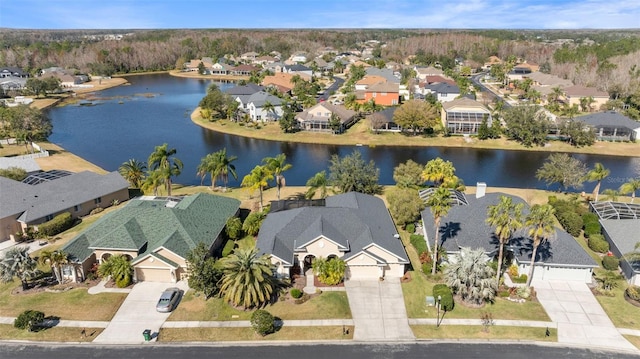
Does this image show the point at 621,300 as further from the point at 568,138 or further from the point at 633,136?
the point at 633,136

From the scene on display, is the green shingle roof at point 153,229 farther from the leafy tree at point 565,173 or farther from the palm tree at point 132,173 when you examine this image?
the leafy tree at point 565,173

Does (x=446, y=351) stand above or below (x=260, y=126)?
below

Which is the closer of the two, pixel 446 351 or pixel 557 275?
pixel 446 351

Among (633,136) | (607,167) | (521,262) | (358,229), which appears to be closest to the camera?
(521,262)

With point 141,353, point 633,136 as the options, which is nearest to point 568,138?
point 633,136

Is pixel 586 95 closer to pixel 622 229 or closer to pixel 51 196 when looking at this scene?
pixel 622 229

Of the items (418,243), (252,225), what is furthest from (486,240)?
(252,225)
